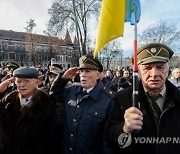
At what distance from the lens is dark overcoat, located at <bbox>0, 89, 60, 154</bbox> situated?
3014mm

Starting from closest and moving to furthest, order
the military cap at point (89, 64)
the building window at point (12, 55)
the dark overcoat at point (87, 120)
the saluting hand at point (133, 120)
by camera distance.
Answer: the saluting hand at point (133, 120) < the dark overcoat at point (87, 120) < the military cap at point (89, 64) < the building window at point (12, 55)

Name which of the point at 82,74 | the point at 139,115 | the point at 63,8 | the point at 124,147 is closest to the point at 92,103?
the point at 82,74

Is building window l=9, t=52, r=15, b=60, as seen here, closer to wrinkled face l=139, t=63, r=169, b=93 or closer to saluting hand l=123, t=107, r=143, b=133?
wrinkled face l=139, t=63, r=169, b=93

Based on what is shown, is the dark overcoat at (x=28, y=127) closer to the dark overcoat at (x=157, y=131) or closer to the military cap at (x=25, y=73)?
the military cap at (x=25, y=73)

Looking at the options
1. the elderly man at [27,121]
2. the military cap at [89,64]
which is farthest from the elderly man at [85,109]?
the elderly man at [27,121]

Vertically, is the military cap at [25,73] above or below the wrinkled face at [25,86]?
above

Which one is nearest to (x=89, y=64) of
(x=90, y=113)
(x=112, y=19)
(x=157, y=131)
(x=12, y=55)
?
(x=90, y=113)

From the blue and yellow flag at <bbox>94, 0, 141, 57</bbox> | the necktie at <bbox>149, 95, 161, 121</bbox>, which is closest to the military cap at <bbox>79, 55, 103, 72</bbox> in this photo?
the blue and yellow flag at <bbox>94, 0, 141, 57</bbox>

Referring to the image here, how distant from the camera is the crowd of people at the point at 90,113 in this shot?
2.16 meters

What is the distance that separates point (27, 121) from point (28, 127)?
0.07m

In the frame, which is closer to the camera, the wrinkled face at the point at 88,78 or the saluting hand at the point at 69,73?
the wrinkled face at the point at 88,78

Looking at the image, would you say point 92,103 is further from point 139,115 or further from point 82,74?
point 139,115

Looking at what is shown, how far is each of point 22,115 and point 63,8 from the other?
99.2ft

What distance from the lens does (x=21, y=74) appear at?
3135 millimetres
